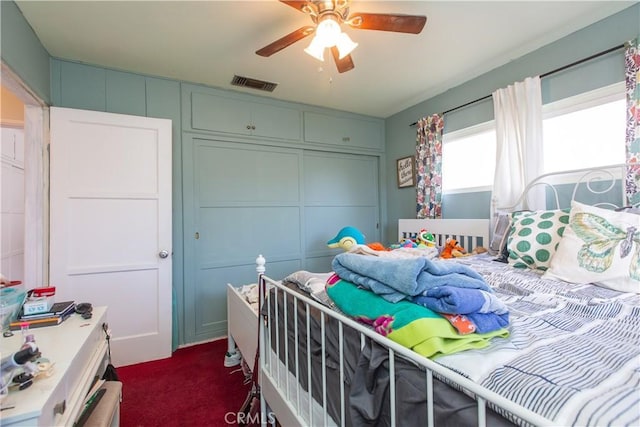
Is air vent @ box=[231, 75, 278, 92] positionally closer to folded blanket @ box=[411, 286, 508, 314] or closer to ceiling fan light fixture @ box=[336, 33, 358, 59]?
ceiling fan light fixture @ box=[336, 33, 358, 59]

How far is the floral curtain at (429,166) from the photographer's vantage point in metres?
2.89

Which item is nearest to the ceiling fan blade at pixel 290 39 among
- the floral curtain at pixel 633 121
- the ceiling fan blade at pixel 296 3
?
the ceiling fan blade at pixel 296 3

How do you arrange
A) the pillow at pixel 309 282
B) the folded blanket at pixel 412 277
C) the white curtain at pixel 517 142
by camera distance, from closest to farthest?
the folded blanket at pixel 412 277 → the pillow at pixel 309 282 → the white curtain at pixel 517 142

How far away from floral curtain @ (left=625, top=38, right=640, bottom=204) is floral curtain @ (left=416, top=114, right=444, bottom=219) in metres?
1.32

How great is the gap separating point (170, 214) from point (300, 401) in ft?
6.32

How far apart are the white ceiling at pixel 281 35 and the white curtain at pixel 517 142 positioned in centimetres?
33

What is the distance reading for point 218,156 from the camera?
2834 mm

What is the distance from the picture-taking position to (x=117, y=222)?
230 cm

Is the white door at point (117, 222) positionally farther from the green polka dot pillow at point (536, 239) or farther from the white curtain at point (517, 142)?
the white curtain at point (517, 142)

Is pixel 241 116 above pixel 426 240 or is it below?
above

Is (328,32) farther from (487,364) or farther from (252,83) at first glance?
(487,364)

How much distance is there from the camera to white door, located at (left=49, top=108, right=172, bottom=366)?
2.15 meters

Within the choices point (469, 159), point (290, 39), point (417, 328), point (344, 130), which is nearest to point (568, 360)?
point (417, 328)

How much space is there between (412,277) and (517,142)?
2.10m
